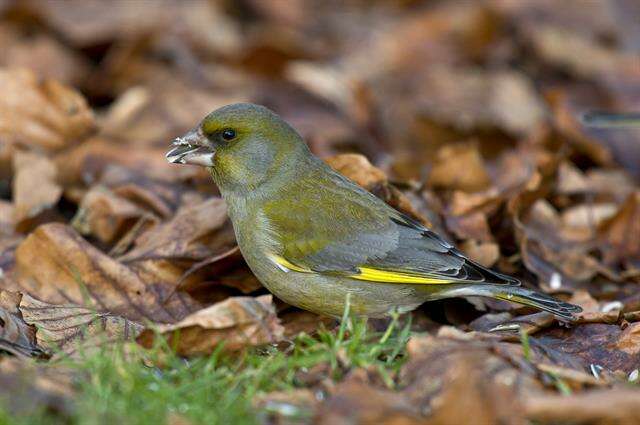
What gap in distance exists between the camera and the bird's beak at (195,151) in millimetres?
5141

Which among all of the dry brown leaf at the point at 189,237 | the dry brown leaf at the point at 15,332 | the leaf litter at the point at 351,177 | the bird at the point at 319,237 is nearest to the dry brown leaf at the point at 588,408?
the leaf litter at the point at 351,177

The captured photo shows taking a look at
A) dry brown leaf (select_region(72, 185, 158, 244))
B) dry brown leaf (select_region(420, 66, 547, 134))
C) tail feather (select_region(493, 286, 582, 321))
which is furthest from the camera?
dry brown leaf (select_region(420, 66, 547, 134))

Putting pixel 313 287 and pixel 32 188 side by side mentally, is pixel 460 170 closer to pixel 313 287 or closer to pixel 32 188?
pixel 313 287

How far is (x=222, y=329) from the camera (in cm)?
425

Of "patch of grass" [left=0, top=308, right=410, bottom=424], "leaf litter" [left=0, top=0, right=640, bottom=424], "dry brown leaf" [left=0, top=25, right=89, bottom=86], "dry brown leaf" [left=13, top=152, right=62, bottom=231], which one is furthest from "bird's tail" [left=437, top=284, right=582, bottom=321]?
"dry brown leaf" [left=0, top=25, right=89, bottom=86]

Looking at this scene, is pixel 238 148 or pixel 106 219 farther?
pixel 106 219

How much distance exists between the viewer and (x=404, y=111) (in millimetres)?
9539

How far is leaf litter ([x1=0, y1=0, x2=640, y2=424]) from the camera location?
388 cm

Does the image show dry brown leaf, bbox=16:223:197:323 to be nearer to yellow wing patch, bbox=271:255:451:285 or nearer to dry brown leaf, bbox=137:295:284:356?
yellow wing patch, bbox=271:255:451:285

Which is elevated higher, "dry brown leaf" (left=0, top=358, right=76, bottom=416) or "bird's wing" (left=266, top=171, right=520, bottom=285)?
"dry brown leaf" (left=0, top=358, right=76, bottom=416)

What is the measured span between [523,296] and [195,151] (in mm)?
1749

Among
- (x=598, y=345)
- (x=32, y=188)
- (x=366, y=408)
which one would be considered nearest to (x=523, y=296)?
(x=598, y=345)

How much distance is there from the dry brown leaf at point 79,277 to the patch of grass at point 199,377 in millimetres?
897

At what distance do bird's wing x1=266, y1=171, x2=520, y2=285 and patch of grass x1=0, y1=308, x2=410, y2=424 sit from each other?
24.1 inches
